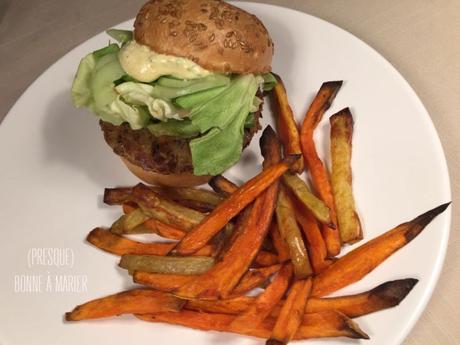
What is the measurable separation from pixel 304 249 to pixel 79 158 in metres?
1.18

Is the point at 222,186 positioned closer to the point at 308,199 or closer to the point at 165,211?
the point at 165,211

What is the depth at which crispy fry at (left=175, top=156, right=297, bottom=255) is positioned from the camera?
201 centimetres

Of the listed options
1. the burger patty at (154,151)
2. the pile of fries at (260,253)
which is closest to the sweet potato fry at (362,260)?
the pile of fries at (260,253)

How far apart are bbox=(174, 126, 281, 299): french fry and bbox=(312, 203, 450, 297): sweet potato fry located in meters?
0.21

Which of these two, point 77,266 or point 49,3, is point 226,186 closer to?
point 77,266

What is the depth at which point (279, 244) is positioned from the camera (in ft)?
6.81

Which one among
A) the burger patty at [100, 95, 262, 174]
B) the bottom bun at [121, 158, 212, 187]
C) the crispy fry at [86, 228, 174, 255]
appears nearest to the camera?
the crispy fry at [86, 228, 174, 255]

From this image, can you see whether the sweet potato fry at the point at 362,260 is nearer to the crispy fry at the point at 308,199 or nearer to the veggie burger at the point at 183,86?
the crispy fry at the point at 308,199

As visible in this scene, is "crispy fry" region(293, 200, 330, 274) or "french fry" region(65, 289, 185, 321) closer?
"french fry" region(65, 289, 185, 321)

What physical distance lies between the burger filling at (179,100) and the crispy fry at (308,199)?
0.25 m

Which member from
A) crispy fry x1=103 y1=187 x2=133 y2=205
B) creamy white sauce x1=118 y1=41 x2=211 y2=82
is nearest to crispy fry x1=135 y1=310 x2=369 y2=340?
crispy fry x1=103 y1=187 x2=133 y2=205

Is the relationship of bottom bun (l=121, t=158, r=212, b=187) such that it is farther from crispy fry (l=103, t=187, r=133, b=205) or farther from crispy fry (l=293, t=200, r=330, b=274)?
crispy fry (l=293, t=200, r=330, b=274)

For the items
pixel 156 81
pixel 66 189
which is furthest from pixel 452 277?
pixel 66 189

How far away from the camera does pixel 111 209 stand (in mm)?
2414
